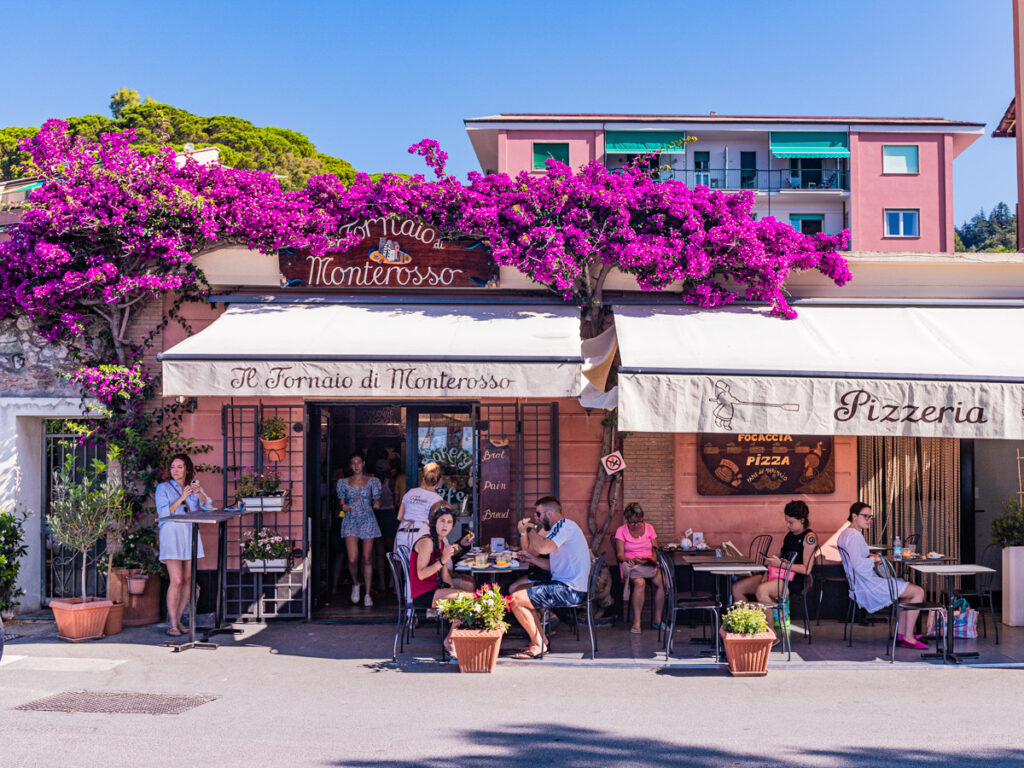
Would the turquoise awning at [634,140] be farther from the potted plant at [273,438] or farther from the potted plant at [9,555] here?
the potted plant at [9,555]

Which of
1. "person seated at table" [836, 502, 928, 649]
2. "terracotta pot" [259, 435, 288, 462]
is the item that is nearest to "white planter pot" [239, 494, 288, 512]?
"terracotta pot" [259, 435, 288, 462]

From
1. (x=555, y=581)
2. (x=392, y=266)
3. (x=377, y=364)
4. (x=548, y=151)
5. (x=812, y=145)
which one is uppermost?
(x=812, y=145)

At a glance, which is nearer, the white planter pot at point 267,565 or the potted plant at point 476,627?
the potted plant at point 476,627

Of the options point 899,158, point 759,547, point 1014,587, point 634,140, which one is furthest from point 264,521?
point 899,158

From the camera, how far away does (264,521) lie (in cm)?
970

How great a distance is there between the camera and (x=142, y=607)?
9.24m

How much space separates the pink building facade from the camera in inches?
1431

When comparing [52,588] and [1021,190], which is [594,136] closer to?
[1021,190]

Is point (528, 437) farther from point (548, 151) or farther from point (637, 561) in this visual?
point (548, 151)

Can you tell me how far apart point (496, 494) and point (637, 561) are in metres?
1.72

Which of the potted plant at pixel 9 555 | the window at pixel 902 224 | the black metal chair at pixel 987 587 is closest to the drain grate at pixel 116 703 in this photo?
the potted plant at pixel 9 555

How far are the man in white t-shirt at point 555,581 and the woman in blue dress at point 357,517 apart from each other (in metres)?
2.95

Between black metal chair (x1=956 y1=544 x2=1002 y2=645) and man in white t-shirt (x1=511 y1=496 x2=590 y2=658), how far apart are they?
3.77 meters

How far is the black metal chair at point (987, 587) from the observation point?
860cm
